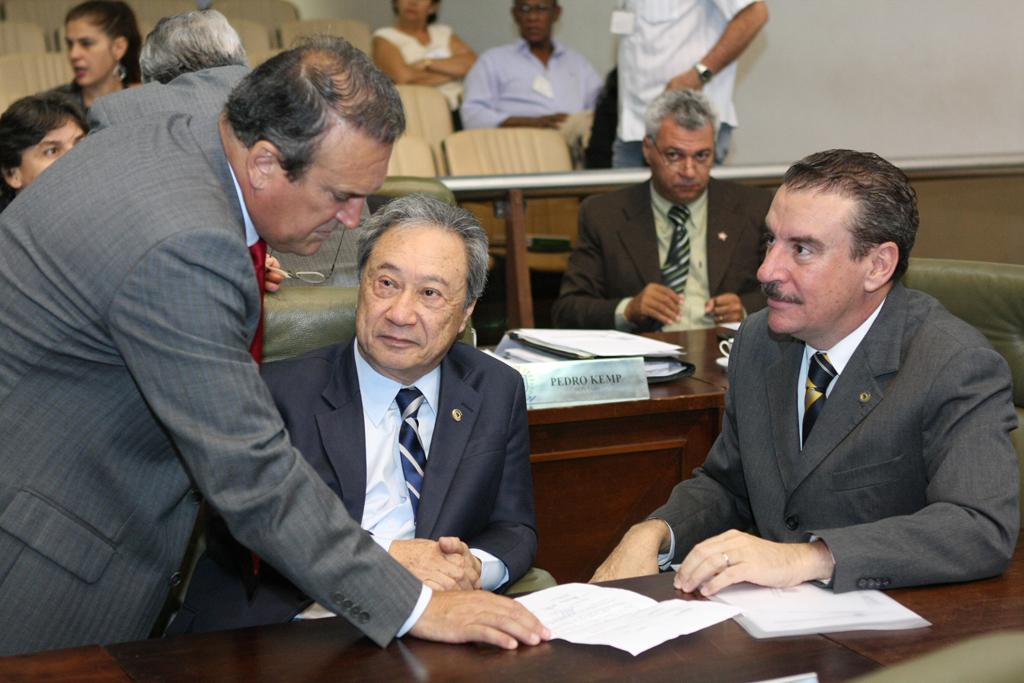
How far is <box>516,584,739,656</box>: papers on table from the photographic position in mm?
1555

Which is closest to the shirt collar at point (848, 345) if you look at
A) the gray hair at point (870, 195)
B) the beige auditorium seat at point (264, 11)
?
the gray hair at point (870, 195)

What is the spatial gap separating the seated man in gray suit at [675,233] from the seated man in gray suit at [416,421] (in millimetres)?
1785

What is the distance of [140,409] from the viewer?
172 cm

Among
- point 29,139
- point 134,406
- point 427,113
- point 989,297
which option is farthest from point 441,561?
point 427,113

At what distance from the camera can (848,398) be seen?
81.6 inches

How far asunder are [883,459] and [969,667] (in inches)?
55.8

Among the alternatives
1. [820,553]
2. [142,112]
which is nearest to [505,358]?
[142,112]

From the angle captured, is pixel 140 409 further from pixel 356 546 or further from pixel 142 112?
pixel 142 112

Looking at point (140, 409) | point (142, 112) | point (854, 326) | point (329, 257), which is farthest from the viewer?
point (329, 257)

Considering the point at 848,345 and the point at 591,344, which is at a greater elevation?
the point at 848,345

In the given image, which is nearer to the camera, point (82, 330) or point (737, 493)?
point (82, 330)

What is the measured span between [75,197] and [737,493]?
1369 mm

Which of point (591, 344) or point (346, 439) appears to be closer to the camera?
point (346, 439)

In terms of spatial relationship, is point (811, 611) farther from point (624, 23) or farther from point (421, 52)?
point (421, 52)
